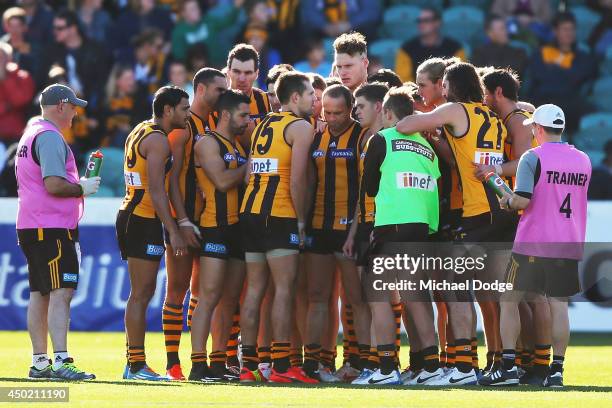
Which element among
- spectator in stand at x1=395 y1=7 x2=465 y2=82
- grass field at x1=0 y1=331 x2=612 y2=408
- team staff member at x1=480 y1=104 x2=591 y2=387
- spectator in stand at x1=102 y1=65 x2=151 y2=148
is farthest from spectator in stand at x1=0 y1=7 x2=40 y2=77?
team staff member at x1=480 y1=104 x2=591 y2=387

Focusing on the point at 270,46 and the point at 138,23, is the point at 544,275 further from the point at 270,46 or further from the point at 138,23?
the point at 138,23

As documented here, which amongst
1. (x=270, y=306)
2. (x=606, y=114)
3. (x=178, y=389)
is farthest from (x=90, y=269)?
(x=606, y=114)

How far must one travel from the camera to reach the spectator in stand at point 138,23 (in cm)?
2095

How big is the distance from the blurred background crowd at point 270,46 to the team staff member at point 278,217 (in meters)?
7.58

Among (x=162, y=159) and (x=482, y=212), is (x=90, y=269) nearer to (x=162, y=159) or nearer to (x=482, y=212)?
(x=162, y=159)

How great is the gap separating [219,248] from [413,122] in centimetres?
198

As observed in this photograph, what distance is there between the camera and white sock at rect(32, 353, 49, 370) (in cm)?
1104

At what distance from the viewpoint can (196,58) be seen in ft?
64.9

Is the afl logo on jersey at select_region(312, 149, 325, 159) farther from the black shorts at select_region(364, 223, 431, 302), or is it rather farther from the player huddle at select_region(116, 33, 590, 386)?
the black shorts at select_region(364, 223, 431, 302)

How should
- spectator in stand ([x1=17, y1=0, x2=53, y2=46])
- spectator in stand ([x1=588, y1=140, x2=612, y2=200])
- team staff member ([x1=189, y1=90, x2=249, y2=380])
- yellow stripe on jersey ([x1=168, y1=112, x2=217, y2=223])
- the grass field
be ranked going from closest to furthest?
the grass field, team staff member ([x1=189, y1=90, x2=249, y2=380]), yellow stripe on jersey ([x1=168, y1=112, x2=217, y2=223]), spectator in stand ([x1=588, y1=140, x2=612, y2=200]), spectator in stand ([x1=17, y1=0, x2=53, y2=46])

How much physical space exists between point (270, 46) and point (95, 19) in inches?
115

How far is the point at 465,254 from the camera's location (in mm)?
10992

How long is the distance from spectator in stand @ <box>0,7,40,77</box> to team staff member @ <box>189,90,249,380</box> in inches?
361

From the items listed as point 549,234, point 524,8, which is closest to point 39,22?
point 524,8
